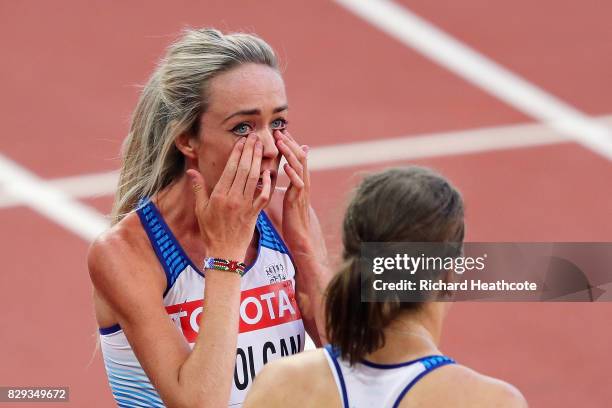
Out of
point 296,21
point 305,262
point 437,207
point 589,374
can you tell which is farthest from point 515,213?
point 437,207

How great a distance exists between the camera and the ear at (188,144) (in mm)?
4039

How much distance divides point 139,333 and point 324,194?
14.0 feet

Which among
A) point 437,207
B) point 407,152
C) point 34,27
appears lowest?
point 437,207

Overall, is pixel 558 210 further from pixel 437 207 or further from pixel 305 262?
pixel 437 207

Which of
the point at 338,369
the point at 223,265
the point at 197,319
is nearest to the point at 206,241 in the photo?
the point at 223,265

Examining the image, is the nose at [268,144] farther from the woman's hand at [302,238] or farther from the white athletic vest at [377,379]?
the white athletic vest at [377,379]

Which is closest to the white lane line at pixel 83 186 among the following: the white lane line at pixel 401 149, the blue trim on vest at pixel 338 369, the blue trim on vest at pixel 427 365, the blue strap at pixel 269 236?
the white lane line at pixel 401 149

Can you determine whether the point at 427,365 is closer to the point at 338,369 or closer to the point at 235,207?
the point at 338,369

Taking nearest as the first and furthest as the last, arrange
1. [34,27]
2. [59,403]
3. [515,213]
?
[59,403]
[515,213]
[34,27]

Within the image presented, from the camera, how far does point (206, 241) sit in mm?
3846

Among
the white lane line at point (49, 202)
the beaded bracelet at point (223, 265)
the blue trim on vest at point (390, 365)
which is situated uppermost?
the white lane line at point (49, 202)

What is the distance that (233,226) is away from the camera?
3.83 metres

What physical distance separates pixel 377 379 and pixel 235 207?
1155 mm

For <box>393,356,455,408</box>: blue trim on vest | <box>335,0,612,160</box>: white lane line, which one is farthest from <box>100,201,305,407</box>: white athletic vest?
<box>335,0,612,160</box>: white lane line
